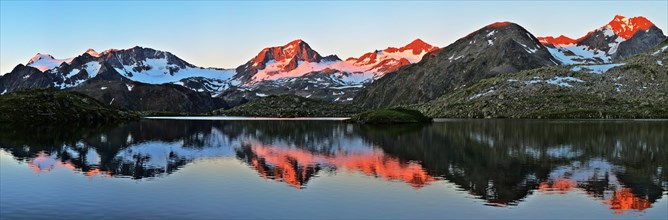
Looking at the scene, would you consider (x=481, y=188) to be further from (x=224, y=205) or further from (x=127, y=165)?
(x=127, y=165)

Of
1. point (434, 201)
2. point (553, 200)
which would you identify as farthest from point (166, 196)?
point (553, 200)

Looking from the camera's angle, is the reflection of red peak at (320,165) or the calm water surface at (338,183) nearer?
the calm water surface at (338,183)

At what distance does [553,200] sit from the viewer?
38.2m

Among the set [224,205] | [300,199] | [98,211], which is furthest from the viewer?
[300,199]

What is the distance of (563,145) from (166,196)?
223 ft

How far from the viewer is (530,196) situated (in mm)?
39719

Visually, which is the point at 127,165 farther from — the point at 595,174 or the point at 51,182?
the point at 595,174

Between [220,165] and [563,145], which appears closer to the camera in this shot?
[220,165]

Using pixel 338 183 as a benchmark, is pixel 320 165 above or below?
above

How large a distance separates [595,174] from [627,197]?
13.5 meters

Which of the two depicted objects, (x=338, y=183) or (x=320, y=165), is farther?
(x=320, y=165)

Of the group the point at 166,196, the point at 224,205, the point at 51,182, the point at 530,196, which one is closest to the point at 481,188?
the point at 530,196

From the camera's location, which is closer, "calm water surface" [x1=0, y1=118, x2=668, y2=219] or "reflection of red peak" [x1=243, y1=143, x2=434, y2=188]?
"calm water surface" [x1=0, y1=118, x2=668, y2=219]

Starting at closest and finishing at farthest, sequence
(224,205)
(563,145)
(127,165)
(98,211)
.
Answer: (98,211)
(224,205)
(127,165)
(563,145)
